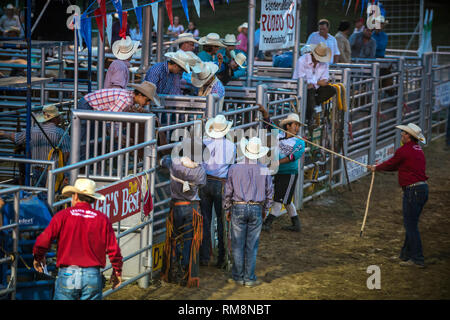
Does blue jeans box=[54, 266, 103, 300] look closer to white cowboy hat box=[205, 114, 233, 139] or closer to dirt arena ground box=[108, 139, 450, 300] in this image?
dirt arena ground box=[108, 139, 450, 300]

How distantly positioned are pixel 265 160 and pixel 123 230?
2.91 metres

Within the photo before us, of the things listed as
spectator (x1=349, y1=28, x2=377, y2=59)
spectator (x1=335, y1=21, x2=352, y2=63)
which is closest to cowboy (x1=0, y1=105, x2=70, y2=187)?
spectator (x1=335, y1=21, x2=352, y2=63)

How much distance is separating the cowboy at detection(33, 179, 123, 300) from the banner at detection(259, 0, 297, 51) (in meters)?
6.72

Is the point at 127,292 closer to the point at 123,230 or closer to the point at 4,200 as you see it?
the point at 123,230

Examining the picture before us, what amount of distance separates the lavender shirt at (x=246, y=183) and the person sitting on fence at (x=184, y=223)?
0.31 m

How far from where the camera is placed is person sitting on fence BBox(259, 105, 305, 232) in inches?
406

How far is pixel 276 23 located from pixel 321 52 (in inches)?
35.2

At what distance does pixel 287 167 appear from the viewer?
1050 centimetres

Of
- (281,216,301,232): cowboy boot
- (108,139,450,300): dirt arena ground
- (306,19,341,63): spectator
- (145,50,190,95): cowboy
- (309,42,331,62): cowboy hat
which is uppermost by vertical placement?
(306,19,341,63): spectator

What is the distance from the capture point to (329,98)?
12.7 meters

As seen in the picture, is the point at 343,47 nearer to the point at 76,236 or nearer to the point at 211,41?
the point at 211,41

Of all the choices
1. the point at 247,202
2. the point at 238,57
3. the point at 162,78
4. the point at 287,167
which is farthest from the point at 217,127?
the point at 238,57

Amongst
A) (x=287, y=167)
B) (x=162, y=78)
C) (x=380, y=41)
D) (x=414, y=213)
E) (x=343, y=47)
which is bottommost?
(x=414, y=213)

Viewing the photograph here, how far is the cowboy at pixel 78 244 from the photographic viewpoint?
19.7 ft
